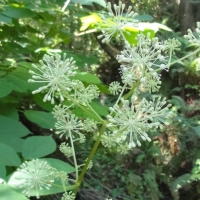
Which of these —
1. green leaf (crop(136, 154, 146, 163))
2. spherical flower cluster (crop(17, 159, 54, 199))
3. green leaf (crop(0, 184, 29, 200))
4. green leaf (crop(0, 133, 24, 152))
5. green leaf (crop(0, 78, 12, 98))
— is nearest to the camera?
green leaf (crop(0, 184, 29, 200))

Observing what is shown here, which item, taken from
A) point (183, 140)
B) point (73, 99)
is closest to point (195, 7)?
point (183, 140)

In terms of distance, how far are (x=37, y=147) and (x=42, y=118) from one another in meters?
0.34

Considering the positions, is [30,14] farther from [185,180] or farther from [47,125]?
[185,180]

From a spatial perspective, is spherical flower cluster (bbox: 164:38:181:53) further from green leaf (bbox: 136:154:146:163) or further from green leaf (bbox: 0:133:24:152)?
green leaf (bbox: 136:154:146:163)

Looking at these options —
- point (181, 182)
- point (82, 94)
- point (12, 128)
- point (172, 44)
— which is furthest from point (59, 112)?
point (181, 182)

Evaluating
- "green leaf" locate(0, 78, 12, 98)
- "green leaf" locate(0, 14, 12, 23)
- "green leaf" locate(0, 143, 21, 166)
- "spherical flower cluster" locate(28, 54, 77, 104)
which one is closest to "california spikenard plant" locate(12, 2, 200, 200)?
"spherical flower cluster" locate(28, 54, 77, 104)

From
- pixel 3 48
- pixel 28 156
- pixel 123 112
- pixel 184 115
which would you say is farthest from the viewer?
pixel 184 115

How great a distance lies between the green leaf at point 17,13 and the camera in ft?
4.13

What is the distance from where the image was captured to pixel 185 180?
3.41 metres

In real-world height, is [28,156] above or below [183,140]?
above

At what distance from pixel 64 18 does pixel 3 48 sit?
0.35m

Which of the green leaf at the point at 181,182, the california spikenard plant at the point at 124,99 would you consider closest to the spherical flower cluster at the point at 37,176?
the california spikenard plant at the point at 124,99

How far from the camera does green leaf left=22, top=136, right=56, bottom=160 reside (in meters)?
0.86

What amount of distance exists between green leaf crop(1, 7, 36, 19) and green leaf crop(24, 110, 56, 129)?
0.35m
